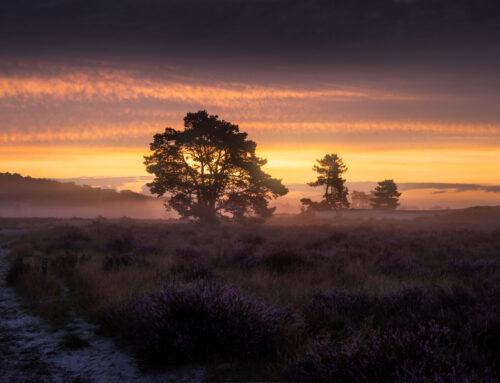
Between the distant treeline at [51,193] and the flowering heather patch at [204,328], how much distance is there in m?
155

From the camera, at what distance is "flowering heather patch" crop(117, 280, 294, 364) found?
3.98 meters

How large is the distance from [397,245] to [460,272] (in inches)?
215

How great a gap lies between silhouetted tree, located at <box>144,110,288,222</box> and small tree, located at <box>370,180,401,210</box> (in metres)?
47.2

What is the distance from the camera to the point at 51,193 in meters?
152

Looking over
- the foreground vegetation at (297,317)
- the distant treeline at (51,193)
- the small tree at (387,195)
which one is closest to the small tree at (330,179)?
the small tree at (387,195)

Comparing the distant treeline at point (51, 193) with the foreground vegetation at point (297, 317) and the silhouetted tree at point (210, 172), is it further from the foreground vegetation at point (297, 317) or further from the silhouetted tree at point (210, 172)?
the foreground vegetation at point (297, 317)

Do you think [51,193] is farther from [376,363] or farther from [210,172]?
[376,363]

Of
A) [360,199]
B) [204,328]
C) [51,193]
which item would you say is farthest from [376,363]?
[51,193]

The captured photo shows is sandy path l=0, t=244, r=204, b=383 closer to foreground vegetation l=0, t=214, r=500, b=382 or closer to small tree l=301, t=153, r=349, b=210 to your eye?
foreground vegetation l=0, t=214, r=500, b=382

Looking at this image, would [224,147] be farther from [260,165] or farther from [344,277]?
[344,277]

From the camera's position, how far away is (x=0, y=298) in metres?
7.27

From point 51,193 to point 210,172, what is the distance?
152199 millimetres

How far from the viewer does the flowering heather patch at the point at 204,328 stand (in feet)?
13.0

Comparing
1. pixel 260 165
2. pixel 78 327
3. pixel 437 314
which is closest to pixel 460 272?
pixel 437 314
